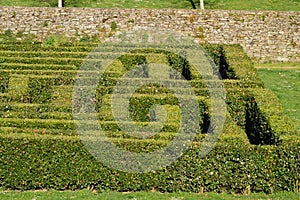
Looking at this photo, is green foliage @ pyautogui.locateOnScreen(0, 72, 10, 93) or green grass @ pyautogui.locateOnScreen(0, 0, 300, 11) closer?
green foliage @ pyautogui.locateOnScreen(0, 72, 10, 93)

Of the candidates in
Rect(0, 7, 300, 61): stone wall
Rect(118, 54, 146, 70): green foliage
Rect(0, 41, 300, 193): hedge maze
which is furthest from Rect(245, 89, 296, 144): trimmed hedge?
Rect(0, 7, 300, 61): stone wall

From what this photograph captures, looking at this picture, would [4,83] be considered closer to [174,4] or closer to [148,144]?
[148,144]

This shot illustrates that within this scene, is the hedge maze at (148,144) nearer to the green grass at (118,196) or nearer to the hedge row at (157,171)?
the hedge row at (157,171)

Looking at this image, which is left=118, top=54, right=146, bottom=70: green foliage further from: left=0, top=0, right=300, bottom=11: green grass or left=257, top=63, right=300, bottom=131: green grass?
left=0, top=0, right=300, bottom=11: green grass

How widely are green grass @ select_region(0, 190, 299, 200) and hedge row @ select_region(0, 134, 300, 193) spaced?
0.66ft

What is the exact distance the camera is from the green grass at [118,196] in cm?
1162

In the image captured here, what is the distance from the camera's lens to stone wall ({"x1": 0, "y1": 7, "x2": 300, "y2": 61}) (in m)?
26.7

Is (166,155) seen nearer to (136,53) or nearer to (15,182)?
(15,182)

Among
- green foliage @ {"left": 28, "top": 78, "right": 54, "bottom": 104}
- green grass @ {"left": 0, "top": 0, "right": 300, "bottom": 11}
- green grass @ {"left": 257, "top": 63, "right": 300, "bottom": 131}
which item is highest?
green grass @ {"left": 0, "top": 0, "right": 300, "bottom": 11}

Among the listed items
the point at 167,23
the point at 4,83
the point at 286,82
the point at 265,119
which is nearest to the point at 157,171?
the point at 265,119

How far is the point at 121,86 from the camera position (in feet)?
56.2

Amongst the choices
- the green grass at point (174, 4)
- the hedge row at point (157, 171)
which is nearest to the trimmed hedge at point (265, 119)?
the hedge row at point (157, 171)

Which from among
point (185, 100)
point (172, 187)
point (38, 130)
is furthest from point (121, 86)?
point (172, 187)

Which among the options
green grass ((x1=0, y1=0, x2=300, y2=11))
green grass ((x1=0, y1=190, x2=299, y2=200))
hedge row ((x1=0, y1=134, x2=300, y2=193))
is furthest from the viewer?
green grass ((x1=0, y1=0, x2=300, y2=11))
